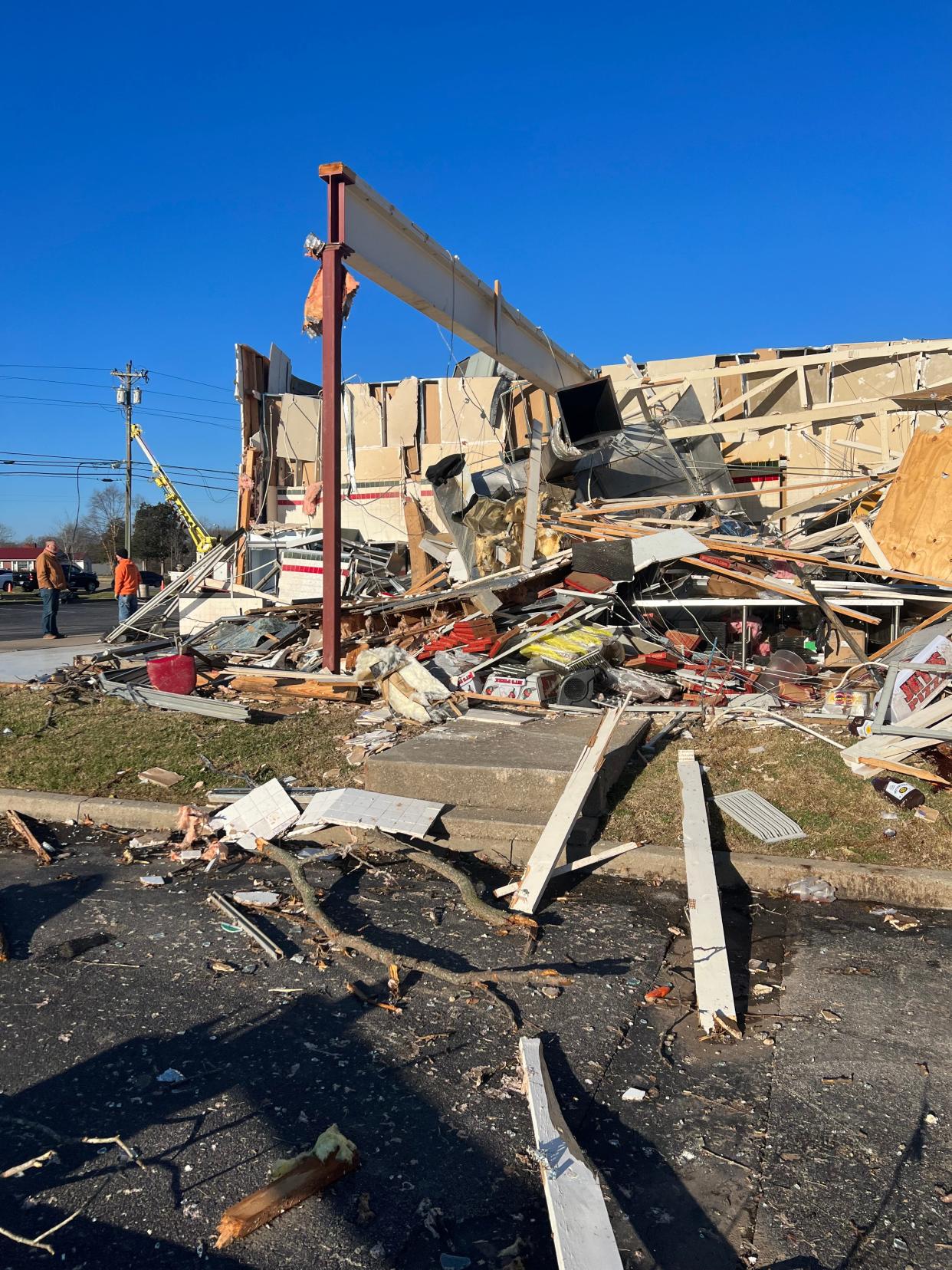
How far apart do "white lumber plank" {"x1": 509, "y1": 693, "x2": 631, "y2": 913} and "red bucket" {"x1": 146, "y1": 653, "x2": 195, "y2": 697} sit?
428 cm

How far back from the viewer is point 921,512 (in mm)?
9125

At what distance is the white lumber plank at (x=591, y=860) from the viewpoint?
5.09 m

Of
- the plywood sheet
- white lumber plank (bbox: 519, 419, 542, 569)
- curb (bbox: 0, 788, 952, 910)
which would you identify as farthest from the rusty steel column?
the plywood sheet

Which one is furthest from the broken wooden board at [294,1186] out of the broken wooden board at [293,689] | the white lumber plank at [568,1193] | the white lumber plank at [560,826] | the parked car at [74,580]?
the parked car at [74,580]

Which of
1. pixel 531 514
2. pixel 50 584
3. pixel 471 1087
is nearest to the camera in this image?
pixel 471 1087

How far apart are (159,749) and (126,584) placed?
10.5 meters

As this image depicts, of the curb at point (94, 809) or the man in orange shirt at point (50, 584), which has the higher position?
the man in orange shirt at point (50, 584)

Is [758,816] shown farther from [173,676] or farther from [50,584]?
[50,584]

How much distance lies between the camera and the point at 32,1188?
8.77 feet

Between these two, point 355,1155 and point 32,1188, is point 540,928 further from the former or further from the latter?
point 32,1188

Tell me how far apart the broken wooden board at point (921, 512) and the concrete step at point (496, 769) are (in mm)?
4011

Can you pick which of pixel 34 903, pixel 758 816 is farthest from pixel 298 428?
pixel 758 816

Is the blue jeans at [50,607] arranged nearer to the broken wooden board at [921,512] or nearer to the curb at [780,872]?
the curb at [780,872]

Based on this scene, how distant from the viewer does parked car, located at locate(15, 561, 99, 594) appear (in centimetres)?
4494
